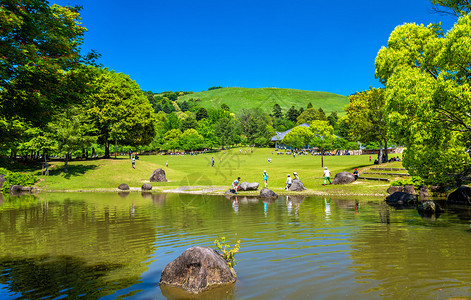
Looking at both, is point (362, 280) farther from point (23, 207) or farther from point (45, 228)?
point (23, 207)

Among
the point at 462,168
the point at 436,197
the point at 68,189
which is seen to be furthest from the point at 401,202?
the point at 68,189

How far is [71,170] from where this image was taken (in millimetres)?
49281

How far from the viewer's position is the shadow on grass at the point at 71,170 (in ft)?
155

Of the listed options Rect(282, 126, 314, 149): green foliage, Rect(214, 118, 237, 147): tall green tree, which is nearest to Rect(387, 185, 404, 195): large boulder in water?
Rect(282, 126, 314, 149): green foliage

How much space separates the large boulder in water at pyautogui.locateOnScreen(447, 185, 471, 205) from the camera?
23.6 m

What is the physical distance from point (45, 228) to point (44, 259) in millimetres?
6597

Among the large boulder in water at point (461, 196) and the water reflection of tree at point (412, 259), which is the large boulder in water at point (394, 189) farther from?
the water reflection of tree at point (412, 259)

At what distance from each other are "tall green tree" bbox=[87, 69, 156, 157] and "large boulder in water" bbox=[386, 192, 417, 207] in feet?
149

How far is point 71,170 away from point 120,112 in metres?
13.7

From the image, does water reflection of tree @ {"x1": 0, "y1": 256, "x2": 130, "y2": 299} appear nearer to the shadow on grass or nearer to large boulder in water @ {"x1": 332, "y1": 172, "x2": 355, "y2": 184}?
large boulder in water @ {"x1": 332, "y1": 172, "x2": 355, "y2": 184}

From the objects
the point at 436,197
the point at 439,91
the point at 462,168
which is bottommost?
the point at 436,197

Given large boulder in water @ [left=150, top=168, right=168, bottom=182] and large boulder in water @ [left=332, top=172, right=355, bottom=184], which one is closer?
large boulder in water @ [left=332, top=172, right=355, bottom=184]

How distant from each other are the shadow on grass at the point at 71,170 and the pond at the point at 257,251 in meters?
27.0

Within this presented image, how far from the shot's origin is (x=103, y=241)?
14.1m
